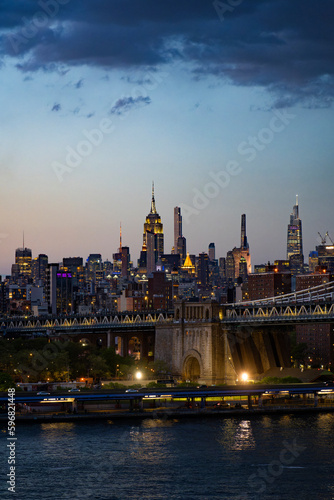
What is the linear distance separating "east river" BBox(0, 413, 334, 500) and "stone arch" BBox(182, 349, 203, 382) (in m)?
27.6

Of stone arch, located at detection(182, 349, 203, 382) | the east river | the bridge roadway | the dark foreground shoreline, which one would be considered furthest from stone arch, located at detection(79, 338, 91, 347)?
the east river

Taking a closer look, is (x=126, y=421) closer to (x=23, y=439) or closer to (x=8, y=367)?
(x=23, y=439)

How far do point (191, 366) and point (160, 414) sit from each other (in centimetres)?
2581

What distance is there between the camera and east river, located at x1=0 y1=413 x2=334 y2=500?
5772cm

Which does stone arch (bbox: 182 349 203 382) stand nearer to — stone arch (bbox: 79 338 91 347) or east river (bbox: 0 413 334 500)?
stone arch (bbox: 79 338 91 347)

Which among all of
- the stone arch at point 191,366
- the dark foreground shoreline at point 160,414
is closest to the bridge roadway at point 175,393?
the dark foreground shoreline at point 160,414

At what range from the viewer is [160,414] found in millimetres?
88562

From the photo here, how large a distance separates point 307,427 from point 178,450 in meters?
15.0

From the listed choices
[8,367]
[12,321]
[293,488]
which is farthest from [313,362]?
[293,488]

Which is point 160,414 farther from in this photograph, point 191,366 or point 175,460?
point 191,366

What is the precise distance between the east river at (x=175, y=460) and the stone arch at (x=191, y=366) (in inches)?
1085

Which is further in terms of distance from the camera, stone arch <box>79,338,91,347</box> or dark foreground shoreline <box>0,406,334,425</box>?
stone arch <box>79,338,91,347</box>

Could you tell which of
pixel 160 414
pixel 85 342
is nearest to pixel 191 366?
pixel 160 414

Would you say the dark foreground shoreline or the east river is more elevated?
the dark foreground shoreline
